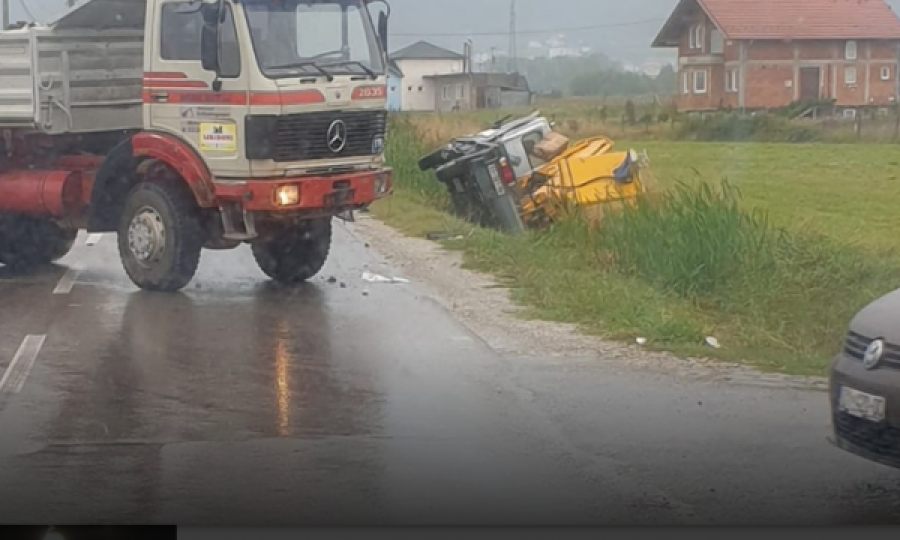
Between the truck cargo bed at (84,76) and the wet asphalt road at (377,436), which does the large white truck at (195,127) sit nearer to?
the truck cargo bed at (84,76)

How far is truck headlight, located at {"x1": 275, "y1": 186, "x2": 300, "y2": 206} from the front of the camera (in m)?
9.18

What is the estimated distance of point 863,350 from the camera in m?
6.42

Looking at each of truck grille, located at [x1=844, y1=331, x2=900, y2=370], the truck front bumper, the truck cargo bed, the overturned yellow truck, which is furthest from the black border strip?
the truck cargo bed

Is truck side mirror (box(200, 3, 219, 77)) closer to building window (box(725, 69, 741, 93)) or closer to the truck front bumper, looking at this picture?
the truck front bumper

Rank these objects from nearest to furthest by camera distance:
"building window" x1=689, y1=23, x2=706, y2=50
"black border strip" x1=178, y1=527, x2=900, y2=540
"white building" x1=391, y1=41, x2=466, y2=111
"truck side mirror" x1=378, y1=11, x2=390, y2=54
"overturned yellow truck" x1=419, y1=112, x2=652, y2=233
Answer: "black border strip" x1=178, y1=527, x2=900, y2=540, "building window" x1=689, y1=23, x2=706, y2=50, "white building" x1=391, y1=41, x2=466, y2=111, "overturned yellow truck" x1=419, y1=112, x2=652, y2=233, "truck side mirror" x1=378, y1=11, x2=390, y2=54

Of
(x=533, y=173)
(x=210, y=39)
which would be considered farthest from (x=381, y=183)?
(x=210, y=39)

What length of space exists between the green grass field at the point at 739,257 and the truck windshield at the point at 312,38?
77cm

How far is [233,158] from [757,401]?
139 inches

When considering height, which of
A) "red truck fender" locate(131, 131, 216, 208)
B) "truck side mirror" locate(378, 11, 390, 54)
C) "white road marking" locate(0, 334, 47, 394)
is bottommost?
"white road marking" locate(0, 334, 47, 394)

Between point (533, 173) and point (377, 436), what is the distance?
220 centimetres

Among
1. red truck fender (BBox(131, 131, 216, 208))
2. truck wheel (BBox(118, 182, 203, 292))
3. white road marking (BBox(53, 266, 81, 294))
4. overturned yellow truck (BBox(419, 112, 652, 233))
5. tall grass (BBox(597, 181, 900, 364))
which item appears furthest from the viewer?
red truck fender (BBox(131, 131, 216, 208))

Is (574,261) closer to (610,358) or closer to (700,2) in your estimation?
(610,358)

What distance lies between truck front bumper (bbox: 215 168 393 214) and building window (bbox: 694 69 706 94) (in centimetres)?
232

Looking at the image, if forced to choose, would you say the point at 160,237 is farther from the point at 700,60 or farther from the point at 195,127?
the point at 700,60
